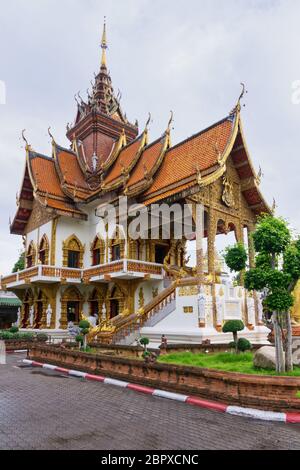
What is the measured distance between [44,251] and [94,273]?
3.92m

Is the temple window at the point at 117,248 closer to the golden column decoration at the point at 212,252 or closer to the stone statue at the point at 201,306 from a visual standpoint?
the golden column decoration at the point at 212,252

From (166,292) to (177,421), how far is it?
370 inches

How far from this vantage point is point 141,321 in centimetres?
1460

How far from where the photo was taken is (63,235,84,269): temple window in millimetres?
19391

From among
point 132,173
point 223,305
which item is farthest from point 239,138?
point 223,305

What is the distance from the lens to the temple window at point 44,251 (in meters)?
19.2

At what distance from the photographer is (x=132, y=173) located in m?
19.4

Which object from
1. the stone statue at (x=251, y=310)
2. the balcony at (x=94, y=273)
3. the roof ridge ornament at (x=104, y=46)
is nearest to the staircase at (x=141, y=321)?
the balcony at (x=94, y=273)

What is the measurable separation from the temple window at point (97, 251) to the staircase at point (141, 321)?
4.89m

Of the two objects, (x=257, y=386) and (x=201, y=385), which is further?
(x=201, y=385)

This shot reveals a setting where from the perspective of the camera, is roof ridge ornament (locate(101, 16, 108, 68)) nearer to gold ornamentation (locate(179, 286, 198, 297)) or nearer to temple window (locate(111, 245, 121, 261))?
temple window (locate(111, 245, 121, 261))

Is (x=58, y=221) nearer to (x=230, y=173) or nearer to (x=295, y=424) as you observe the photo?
(x=230, y=173)

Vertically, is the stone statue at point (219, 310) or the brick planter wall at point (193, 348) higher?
the stone statue at point (219, 310)

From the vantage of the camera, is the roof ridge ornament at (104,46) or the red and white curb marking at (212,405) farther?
the roof ridge ornament at (104,46)
